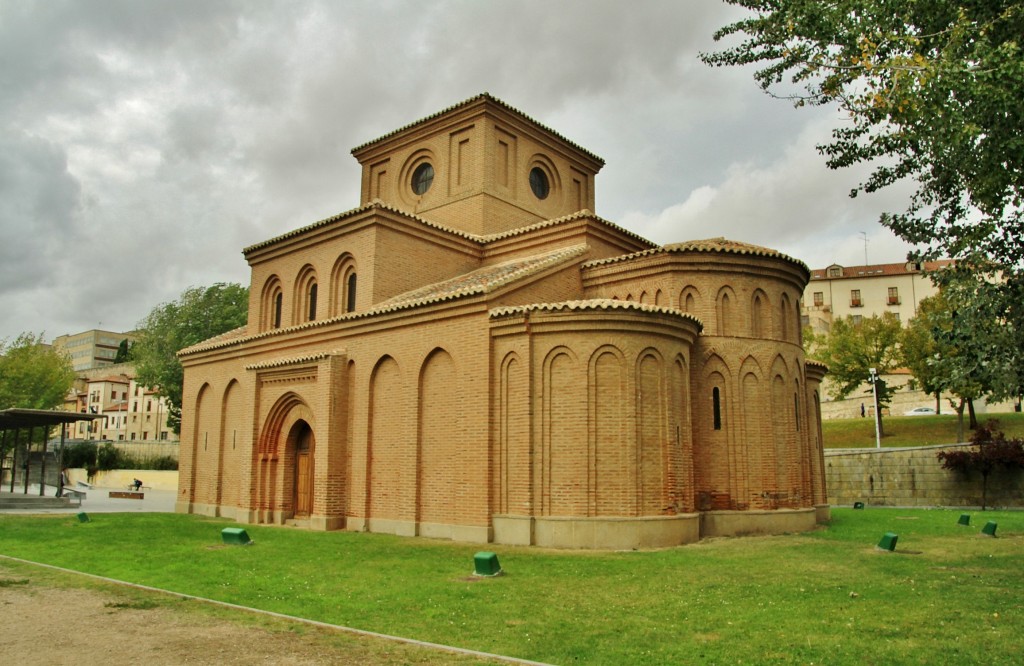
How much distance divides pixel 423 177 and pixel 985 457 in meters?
22.9

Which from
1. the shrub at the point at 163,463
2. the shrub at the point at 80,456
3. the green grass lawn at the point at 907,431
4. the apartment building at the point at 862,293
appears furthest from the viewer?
the apartment building at the point at 862,293

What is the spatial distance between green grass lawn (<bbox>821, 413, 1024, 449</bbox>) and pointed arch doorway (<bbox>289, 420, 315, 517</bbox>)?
27.9 meters

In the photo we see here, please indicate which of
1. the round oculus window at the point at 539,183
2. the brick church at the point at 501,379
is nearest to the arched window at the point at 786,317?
the brick church at the point at 501,379

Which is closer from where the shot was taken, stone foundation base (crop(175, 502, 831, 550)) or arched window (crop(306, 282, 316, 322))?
stone foundation base (crop(175, 502, 831, 550))

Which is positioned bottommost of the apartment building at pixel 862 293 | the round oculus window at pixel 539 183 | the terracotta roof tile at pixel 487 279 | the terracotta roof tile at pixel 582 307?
the terracotta roof tile at pixel 582 307

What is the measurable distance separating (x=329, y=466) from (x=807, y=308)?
218 feet

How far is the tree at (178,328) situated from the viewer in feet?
152

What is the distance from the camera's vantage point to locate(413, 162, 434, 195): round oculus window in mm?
25703

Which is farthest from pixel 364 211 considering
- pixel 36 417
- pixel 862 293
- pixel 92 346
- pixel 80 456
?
pixel 92 346

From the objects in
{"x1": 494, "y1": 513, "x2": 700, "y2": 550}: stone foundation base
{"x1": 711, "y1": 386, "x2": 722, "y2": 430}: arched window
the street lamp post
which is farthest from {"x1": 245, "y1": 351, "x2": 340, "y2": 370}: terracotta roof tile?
the street lamp post

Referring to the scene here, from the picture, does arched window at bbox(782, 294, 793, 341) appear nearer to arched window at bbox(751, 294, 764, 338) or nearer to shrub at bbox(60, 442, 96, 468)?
arched window at bbox(751, 294, 764, 338)

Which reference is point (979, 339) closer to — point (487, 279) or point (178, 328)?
point (487, 279)

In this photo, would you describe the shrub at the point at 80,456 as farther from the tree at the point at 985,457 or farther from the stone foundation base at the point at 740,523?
the tree at the point at 985,457

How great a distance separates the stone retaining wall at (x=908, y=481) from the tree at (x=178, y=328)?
36774mm
